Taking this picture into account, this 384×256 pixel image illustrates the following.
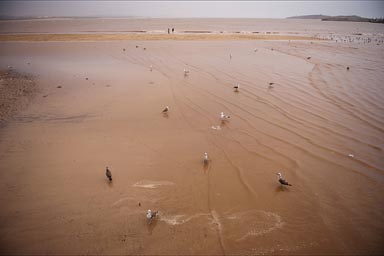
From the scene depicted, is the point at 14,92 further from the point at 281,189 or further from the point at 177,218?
the point at 281,189

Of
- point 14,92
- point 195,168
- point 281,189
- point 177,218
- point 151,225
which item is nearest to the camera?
point 151,225

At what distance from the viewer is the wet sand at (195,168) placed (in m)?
6.15

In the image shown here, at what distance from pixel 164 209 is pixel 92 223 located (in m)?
1.87

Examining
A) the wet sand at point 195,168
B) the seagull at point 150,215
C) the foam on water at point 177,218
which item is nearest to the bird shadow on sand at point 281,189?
the wet sand at point 195,168

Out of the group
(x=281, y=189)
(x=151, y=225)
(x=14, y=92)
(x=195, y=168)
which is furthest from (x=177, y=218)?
(x=14, y=92)

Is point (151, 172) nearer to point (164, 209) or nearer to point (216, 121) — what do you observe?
point (164, 209)

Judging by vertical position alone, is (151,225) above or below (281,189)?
below

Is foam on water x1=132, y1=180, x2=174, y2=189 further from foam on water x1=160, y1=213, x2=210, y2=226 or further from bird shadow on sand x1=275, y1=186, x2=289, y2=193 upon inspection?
bird shadow on sand x1=275, y1=186, x2=289, y2=193

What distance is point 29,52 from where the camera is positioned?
95.1ft

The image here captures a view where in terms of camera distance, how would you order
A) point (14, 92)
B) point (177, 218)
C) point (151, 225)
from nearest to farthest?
point (151, 225)
point (177, 218)
point (14, 92)

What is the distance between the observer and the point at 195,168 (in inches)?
340

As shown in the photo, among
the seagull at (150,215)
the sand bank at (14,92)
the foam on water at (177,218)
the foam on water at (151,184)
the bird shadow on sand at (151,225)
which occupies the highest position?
the sand bank at (14,92)

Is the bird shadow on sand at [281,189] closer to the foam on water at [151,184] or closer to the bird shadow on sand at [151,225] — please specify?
the foam on water at [151,184]

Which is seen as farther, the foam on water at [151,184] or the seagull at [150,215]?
the foam on water at [151,184]
